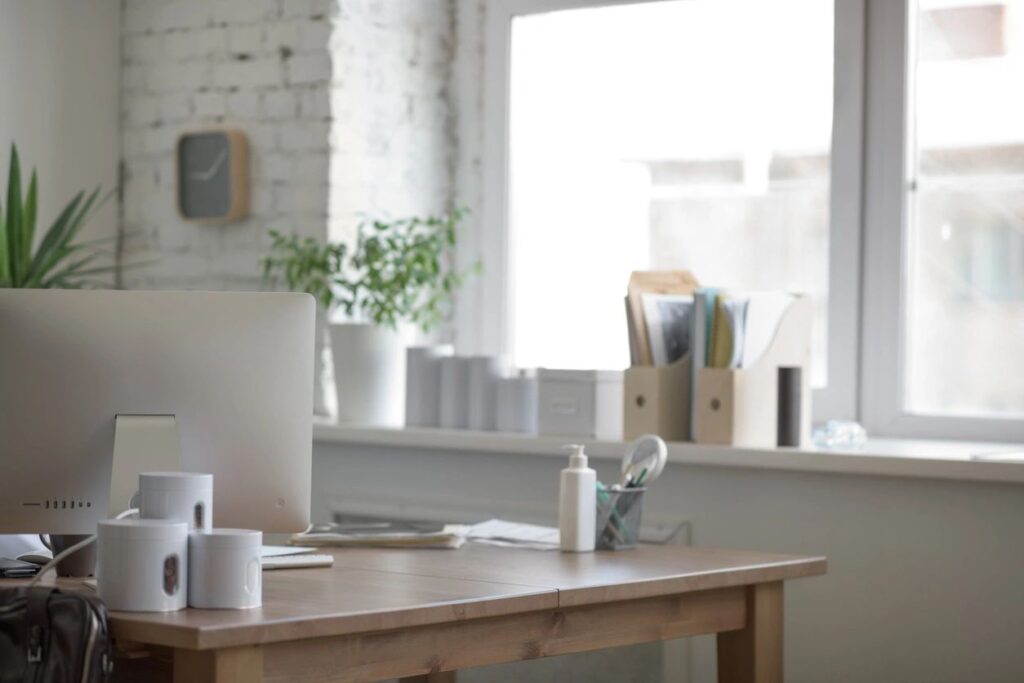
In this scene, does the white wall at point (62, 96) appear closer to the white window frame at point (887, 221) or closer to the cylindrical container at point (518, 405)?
the cylindrical container at point (518, 405)

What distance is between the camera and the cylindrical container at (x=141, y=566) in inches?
72.4

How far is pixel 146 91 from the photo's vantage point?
13.8 ft

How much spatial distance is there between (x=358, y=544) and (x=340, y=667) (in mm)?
709

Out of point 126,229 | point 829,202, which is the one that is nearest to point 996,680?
point 829,202

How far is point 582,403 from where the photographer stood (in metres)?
3.40

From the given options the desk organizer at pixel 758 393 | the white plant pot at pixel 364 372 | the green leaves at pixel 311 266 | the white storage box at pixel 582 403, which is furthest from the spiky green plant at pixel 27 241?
the desk organizer at pixel 758 393

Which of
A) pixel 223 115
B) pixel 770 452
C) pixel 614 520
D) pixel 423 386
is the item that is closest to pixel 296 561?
pixel 614 520

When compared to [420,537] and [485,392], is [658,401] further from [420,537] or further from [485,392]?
[420,537]

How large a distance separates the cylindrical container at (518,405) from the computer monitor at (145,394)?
141cm

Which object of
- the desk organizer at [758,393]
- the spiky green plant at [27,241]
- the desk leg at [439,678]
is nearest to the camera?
the desk leg at [439,678]

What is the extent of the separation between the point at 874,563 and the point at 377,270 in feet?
4.48

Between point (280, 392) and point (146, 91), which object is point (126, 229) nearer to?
point (146, 91)

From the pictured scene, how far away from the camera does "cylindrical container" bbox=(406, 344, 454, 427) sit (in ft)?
12.0

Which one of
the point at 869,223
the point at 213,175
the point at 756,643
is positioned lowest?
the point at 756,643
